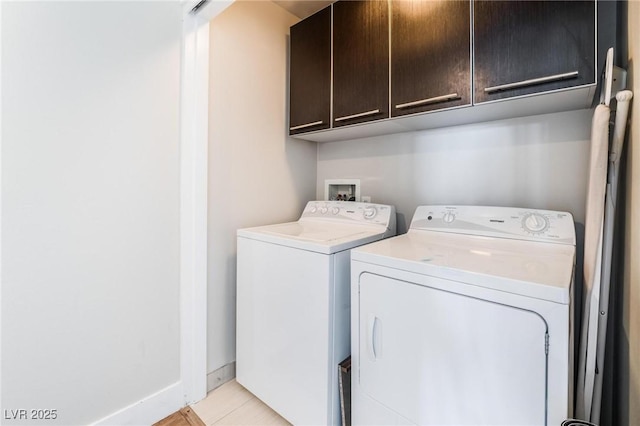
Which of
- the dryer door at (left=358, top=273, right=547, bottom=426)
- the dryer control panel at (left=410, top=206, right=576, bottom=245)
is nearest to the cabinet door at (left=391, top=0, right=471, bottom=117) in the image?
the dryer control panel at (left=410, top=206, right=576, bottom=245)

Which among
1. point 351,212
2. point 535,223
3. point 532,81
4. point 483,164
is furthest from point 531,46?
point 351,212

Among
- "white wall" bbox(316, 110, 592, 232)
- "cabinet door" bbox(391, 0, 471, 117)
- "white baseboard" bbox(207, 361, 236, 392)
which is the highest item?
"cabinet door" bbox(391, 0, 471, 117)

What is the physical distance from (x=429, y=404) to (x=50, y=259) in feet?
5.02

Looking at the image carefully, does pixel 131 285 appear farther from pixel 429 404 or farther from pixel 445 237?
pixel 445 237

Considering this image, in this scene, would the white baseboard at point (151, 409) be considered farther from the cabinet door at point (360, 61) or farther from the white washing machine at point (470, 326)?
the cabinet door at point (360, 61)

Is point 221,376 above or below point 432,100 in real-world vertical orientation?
below

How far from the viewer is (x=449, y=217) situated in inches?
58.5

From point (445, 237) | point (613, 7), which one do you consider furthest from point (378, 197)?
point (613, 7)

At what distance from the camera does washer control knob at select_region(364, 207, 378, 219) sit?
67.4 inches

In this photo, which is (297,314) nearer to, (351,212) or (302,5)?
(351,212)

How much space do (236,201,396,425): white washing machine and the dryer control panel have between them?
23 centimetres

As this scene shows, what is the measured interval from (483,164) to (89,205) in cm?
196

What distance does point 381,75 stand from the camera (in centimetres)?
150

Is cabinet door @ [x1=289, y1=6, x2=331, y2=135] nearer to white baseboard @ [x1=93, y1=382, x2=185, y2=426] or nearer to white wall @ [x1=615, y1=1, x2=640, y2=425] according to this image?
white wall @ [x1=615, y1=1, x2=640, y2=425]
